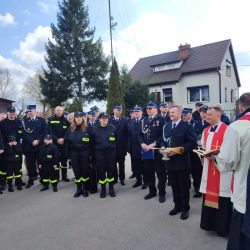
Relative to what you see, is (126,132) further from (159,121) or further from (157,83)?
(157,83)

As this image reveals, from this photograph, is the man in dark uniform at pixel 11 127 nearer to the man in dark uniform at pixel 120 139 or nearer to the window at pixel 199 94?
the man in dark uniform at pixel 120 139

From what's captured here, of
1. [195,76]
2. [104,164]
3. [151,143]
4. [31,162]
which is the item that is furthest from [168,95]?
[151,143]

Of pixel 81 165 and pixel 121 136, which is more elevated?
pixel 121 136

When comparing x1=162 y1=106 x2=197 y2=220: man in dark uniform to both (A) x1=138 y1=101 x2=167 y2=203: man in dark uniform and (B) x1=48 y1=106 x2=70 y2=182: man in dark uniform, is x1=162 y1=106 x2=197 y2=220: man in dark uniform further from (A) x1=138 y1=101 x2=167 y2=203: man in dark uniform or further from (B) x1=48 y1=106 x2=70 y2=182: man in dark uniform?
(B) x1=48 y1=106 x2=70 y2=182: man in dark uniform

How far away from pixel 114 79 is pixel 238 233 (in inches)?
692

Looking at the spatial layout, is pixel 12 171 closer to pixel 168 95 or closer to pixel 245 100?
pixel 245 100

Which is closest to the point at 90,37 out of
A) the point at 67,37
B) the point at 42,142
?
the point at 67,37

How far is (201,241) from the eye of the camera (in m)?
4.29

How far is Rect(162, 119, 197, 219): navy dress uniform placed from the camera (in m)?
5.18

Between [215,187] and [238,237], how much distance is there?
3.93 feet

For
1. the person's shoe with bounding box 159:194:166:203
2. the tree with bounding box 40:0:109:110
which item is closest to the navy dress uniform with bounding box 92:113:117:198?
the person's shoe with bounding box 159:194:166:203

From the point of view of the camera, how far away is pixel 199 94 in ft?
90.1

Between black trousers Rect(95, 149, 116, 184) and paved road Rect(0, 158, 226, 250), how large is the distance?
492 mm

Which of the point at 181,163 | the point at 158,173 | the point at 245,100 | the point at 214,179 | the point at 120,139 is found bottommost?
the point at 158,173
